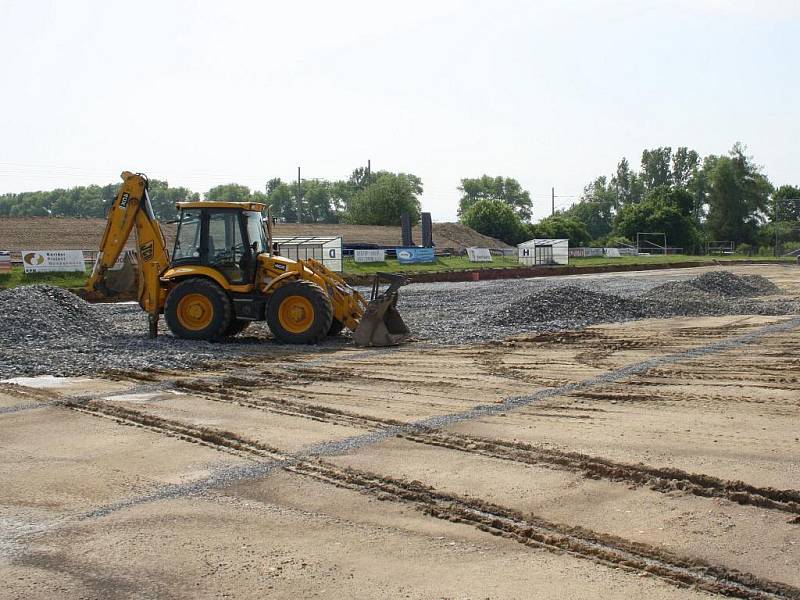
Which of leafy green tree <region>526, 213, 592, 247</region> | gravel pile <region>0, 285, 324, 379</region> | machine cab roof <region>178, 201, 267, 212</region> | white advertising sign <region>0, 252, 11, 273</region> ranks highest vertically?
leafy green tree <region>526, 213, 592, 247</region>

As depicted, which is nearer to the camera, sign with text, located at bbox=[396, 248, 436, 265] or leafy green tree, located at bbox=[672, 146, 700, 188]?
sign with text, located at bbox=[396, 248, 436, 265]

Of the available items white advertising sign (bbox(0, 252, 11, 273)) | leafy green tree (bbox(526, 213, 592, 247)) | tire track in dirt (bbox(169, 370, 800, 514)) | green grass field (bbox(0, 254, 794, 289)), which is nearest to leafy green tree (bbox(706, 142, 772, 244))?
leafy green tree (bbox(526, 213, 592, 247))

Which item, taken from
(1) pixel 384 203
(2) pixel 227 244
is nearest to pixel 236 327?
(2) pixel 227 244

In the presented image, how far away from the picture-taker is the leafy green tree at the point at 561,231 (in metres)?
81.4

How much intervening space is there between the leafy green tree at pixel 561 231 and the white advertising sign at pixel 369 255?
1472 inches

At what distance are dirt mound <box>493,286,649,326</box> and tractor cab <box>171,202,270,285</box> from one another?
5338 millimetres

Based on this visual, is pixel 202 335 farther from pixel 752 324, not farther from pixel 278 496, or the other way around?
pixel 752 324

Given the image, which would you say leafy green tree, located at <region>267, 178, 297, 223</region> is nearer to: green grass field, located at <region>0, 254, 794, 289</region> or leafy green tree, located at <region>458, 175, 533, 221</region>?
leafy green tree, located at <region>458, 175, 533, 221</region>

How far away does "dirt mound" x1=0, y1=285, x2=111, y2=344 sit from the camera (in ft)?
50.1

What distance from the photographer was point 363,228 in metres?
75.3

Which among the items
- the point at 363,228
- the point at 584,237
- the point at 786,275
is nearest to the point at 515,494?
the point at 786,275

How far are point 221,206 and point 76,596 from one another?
10786 mm

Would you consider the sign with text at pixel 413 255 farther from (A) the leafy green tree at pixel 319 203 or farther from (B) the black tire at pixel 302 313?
(A) the leafy green tree at pixel 319 203

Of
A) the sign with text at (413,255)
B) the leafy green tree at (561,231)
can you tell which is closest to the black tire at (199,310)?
the sign with text at (413,255)
